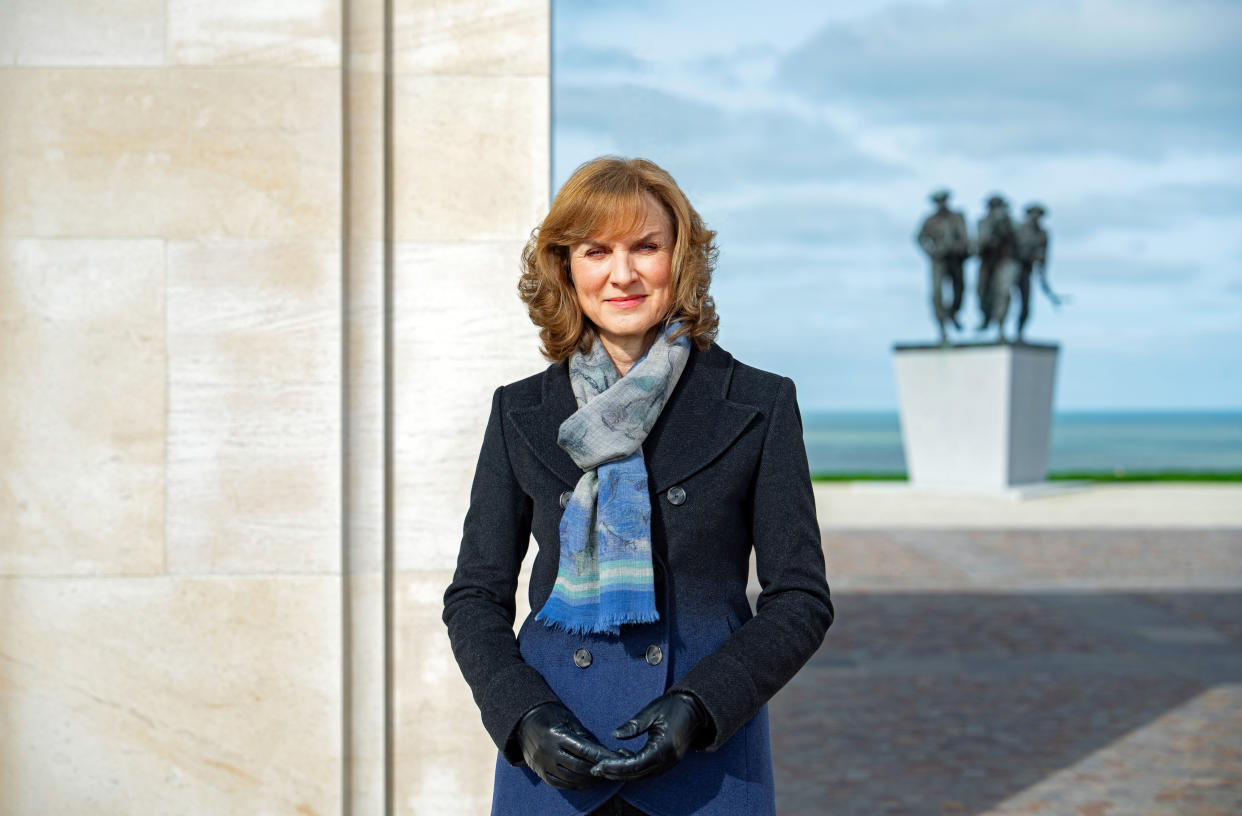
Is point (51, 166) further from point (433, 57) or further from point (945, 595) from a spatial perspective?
point (945, 595)

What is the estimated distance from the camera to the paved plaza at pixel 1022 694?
4828 millimetres

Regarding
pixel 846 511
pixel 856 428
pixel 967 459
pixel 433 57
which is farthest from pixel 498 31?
pixel 856 428

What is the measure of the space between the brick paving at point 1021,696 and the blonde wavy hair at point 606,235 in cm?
316

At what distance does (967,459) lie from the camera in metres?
20.1

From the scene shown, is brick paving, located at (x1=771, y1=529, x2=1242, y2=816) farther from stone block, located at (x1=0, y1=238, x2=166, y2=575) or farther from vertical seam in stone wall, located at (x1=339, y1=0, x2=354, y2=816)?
stone block, located at (x1=0, y1=238, x2=166, y2=575)

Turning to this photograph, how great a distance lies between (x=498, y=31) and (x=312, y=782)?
6.29ft

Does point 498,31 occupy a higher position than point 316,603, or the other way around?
point 498,31

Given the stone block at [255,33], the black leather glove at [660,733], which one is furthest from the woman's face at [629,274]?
the stone block at [255,33]

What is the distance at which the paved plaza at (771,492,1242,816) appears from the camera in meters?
4.83

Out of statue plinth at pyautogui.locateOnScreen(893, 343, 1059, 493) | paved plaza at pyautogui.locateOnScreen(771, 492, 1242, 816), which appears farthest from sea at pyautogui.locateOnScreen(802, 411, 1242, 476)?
paved plaza at pyautogui.locateOnScreen(771, 492, 1242, 816)

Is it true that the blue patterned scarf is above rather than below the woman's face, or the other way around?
below

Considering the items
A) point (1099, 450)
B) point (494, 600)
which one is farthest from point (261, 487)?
point (1099, 450)

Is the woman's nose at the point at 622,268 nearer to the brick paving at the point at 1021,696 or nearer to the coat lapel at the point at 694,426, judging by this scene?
the coat lapel at the point at 694,426

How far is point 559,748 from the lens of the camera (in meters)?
1.63
